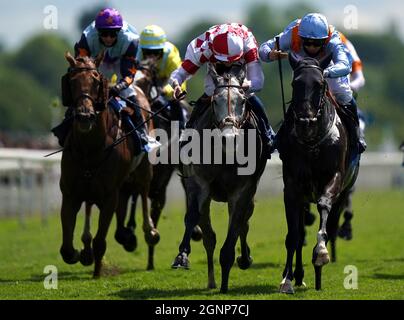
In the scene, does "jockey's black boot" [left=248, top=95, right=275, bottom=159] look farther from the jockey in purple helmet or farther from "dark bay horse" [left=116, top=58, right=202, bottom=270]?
"dark bay horse" [left=116, top=58, right=202, bottom=270]

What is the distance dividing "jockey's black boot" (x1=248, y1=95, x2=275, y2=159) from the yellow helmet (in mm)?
3596

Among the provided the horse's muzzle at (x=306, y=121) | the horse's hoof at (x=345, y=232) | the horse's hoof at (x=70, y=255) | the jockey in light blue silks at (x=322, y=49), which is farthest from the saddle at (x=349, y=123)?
the horse's hoof at (x=345, y=232)

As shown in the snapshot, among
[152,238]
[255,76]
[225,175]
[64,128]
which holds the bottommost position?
[152,238]

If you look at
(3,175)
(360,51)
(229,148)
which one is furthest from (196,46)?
(360,51)

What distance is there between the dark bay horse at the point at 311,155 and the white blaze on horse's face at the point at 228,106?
0.48 metres

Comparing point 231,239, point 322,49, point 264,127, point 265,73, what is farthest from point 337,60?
point 265,73

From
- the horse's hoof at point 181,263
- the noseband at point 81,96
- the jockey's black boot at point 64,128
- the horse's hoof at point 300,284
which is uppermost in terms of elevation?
the noseband at point 81,96

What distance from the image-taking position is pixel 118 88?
1238 cm

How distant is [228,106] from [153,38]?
15.0ft

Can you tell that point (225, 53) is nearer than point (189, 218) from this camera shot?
No

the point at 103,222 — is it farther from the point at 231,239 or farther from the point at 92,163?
the point at 231,239

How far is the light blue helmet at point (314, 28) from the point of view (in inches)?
417

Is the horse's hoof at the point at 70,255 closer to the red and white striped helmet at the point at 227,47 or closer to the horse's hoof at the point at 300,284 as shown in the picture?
the horse's hoof at the point at 300,284

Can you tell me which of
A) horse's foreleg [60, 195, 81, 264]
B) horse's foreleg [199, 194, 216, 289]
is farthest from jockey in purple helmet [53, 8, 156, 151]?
horse's foreleg [199, 194, 216, 289]
